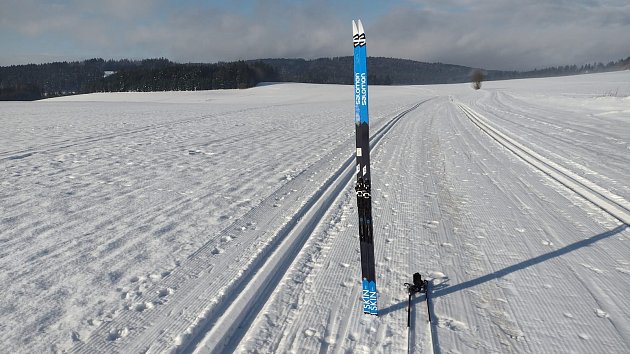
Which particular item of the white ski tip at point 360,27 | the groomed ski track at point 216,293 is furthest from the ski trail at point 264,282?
the white ski tip at point 360,27

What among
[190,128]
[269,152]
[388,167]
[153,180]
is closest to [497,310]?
[388,167]

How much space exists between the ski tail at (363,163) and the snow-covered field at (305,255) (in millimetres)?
300

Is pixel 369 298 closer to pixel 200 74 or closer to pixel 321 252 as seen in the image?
pixel 321 252

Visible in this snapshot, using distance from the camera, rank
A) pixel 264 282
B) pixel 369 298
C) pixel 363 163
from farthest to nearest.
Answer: pixel 264 282 < pixel 369 298 < pixel 363 163

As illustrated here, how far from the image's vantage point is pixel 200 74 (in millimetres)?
90312

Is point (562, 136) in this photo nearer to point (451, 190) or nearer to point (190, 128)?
point (451, 190)

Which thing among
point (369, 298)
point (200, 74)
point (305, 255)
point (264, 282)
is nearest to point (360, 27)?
point (369, 298)

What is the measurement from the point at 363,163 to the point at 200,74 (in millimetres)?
95340

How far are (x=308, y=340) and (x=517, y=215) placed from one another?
3.89 m

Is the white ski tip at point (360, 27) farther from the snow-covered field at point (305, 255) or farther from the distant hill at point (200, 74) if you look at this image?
the distant hill at point (200, 74)

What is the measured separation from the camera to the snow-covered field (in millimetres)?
2904

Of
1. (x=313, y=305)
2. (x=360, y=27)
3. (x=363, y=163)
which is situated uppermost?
(x=360, y=27)

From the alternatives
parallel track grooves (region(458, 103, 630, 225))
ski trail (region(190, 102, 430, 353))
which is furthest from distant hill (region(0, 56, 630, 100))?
ski trail (region(190, 102, 430, 353))

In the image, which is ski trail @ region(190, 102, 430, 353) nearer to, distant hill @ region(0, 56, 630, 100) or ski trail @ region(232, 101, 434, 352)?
ski trail @ region(232, 101, 434, 352)
